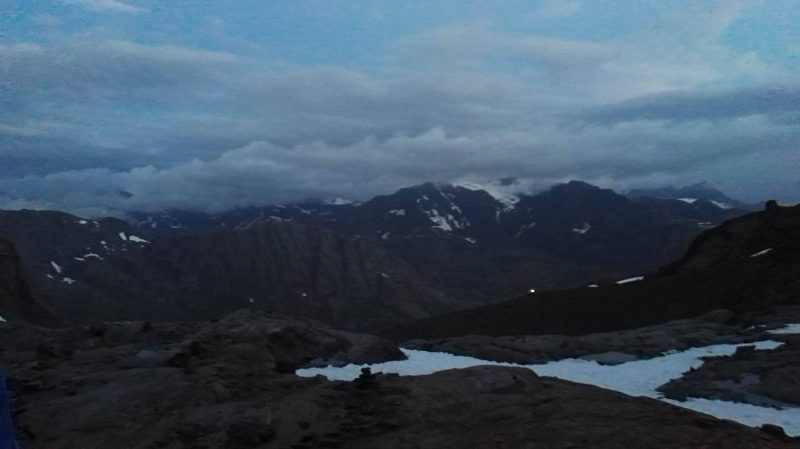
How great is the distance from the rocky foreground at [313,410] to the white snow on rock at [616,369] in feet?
14.3

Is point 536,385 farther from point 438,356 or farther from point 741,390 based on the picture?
point 438,356

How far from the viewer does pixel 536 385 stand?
16828 millimetres

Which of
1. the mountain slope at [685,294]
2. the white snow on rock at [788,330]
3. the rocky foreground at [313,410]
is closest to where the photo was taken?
the rocky foreground at [313,410]

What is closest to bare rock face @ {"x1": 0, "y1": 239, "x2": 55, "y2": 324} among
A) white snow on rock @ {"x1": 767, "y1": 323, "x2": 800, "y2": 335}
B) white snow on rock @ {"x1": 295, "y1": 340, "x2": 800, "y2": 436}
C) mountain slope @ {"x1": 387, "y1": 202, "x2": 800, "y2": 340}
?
mountain slope @ {"x1": 387, "y1": 202, "x2": 800, "y2": 340}

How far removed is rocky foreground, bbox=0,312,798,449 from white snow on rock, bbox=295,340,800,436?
14.3 ft

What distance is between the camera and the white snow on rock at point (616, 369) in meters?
21.0

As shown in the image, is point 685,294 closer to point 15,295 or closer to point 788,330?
point 788,330

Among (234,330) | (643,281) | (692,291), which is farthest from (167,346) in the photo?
(643,281)

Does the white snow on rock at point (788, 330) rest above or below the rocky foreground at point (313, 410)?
below

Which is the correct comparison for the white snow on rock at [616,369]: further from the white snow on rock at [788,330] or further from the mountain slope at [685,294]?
the mountain slope at [685,294]

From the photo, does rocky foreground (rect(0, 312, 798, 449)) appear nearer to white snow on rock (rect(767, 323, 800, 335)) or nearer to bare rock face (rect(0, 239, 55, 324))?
white snow on rock (rect(767, 323, 800, 335))

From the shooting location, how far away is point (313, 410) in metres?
16.4

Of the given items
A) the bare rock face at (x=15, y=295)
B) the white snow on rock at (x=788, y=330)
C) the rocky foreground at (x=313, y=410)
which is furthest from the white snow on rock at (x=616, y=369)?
the bare rock face at (x=15, y=295)

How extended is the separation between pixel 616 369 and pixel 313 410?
45.7 ft
